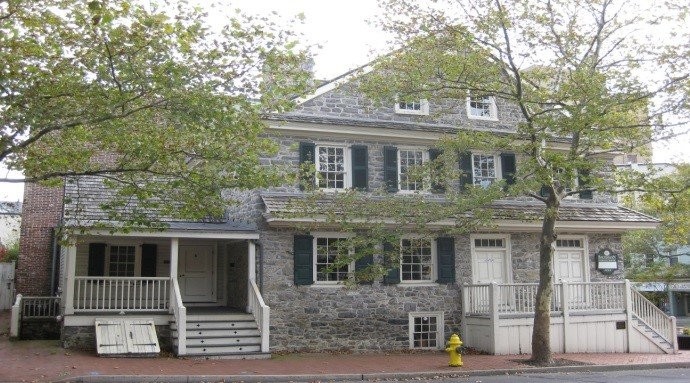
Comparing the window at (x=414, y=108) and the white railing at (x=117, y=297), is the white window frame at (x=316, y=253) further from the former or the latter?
the window at (x=414, y=108)

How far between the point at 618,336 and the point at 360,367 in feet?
27.1

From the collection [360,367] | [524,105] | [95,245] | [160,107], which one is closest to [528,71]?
[524,105]

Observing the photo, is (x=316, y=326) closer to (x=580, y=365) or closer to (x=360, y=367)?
(x=360, y=367)

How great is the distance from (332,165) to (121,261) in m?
6.53

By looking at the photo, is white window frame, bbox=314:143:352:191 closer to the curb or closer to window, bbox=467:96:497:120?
window, bbox=467:96:497:120

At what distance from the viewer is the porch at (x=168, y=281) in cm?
1708

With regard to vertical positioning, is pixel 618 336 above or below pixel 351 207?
below

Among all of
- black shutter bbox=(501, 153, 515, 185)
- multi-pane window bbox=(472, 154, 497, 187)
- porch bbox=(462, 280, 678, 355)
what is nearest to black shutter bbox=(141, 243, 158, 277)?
porch bbox=(462, 280, 678, 355)

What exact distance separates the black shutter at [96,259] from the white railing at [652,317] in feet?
48.0

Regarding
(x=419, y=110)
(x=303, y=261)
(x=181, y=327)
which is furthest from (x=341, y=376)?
(x=419, y=110)

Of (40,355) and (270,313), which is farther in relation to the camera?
(270,313)

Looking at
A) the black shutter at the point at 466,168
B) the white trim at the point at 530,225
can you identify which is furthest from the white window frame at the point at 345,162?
the black shutter at the point at 466,168

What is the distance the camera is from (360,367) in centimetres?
1571

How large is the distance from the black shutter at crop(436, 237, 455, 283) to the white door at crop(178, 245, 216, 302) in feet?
21.9
